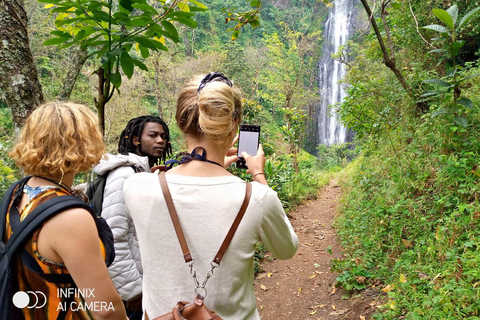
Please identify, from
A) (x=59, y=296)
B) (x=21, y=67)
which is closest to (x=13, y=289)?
(x=59, y=296)

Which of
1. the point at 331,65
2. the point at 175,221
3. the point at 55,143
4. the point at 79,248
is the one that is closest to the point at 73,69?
the point at 55,143

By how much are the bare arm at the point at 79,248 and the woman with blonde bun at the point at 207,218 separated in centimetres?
16

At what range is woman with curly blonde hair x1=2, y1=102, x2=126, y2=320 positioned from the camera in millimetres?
1060

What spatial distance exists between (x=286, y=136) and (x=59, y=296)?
7.53 m

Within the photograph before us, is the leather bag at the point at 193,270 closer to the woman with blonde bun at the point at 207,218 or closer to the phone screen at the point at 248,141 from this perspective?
the woman with blonde bun at the point at 207,218

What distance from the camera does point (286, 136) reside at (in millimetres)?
8320

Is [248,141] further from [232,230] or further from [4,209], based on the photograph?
[4,209]

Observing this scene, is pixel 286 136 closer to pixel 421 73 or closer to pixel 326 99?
pixel 421 73

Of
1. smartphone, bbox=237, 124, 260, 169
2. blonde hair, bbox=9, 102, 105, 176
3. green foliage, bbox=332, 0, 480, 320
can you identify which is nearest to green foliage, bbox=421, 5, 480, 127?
green foliage, bbox=332, 0, 480, 320

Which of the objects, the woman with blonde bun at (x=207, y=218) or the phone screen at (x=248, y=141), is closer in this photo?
the woman with blonde bun at (x=207, y=218)

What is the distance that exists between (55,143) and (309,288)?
3.41 m

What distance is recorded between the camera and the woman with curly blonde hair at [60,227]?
106 centimetres

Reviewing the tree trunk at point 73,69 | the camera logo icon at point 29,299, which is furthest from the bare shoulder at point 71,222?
the tree trunk at point 73,69

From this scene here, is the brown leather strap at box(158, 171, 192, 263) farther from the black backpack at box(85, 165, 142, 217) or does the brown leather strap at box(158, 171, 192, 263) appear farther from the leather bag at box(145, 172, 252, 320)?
the black backpack at box(85, 165, 142, 217)
